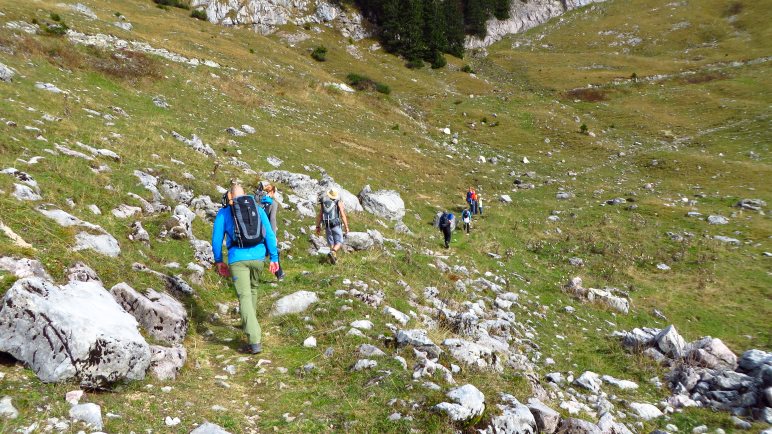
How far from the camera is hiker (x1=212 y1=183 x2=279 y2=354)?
759 centimetres

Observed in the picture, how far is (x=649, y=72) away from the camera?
71938 millimetres

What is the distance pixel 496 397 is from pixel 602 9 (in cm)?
13806

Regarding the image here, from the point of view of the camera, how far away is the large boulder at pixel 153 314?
7.23 meters

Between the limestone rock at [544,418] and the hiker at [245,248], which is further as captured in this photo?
the hiker at [245,248]

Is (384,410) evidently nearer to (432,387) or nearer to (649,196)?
(432,387)

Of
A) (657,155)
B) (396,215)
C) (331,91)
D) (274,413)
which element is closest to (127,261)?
(274,413)

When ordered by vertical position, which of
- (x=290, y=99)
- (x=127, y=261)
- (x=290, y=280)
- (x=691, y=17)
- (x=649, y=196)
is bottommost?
(x=649, y=196)

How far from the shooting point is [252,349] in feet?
24.9

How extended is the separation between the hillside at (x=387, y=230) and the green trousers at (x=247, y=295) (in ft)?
1.56

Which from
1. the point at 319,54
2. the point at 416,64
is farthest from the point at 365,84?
the point at 416,64

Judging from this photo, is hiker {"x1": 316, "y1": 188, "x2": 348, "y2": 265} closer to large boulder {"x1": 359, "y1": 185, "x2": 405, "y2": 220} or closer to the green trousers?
the green trousers

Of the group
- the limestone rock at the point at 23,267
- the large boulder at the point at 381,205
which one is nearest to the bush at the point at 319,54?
the large boulder at the point at 381,205

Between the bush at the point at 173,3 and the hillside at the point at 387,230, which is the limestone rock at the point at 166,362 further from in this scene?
the bush at the point at 173,3

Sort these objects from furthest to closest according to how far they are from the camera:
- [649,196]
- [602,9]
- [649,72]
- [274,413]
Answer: [602,9] → [649,72] → [649,196] → [274,413]
